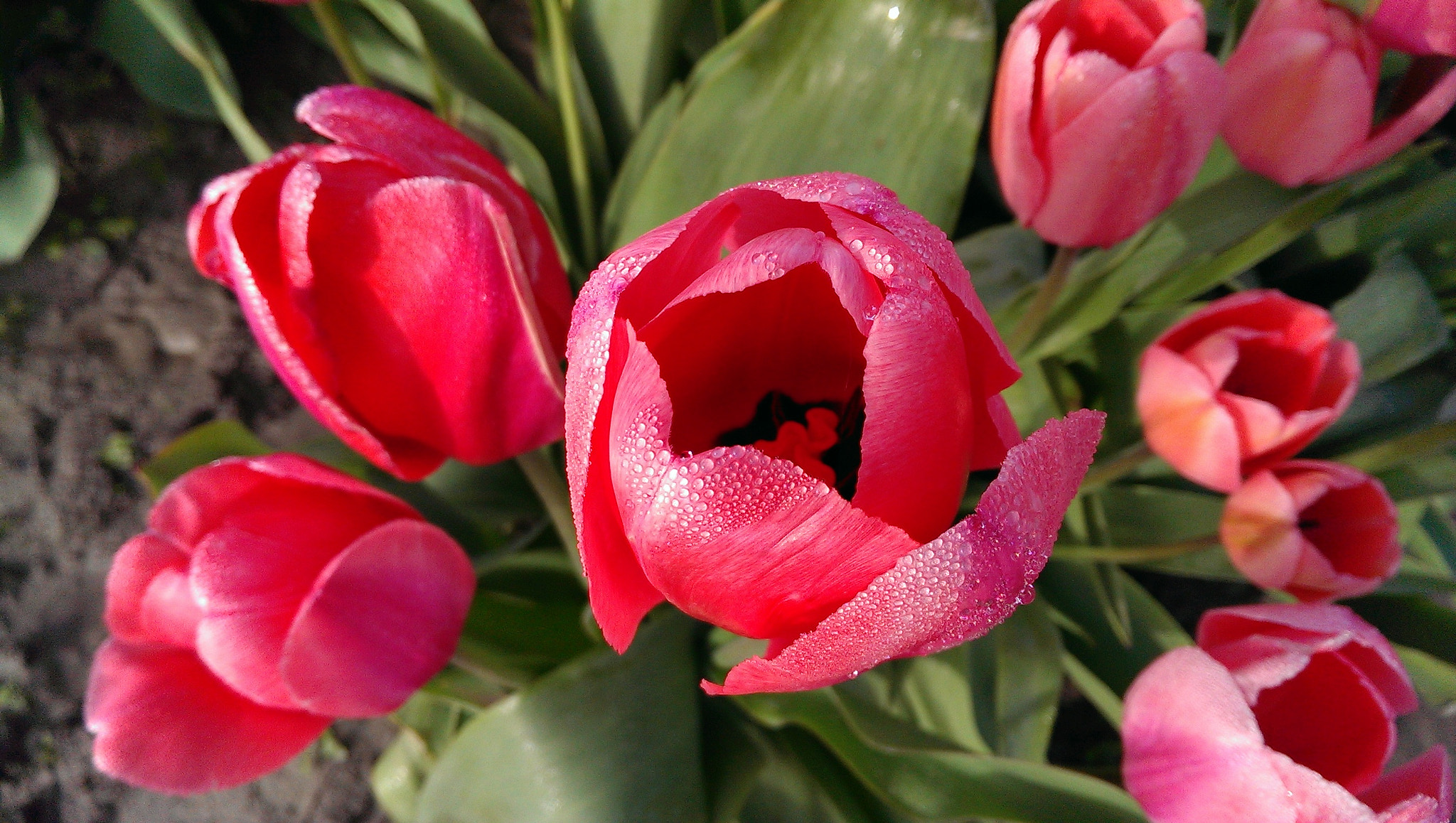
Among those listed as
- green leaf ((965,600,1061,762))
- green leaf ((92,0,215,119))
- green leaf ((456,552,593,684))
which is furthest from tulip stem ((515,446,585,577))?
green leaf ((92,0,215,119))

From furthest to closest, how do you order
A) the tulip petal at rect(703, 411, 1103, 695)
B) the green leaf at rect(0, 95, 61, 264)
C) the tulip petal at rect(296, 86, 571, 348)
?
the green leaf at rect(0, 95, 61, 264)
the tulip petal at rect(296, 86, 571, 348)
the tulip petal at rect(703, 411, 1103, 695)

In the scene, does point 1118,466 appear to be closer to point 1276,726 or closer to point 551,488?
point 1276,726

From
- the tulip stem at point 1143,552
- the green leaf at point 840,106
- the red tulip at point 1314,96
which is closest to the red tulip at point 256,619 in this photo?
the green leaf at point 840,106

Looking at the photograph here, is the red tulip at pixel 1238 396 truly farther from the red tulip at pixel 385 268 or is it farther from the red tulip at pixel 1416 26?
the red tulip at pixel 385 268

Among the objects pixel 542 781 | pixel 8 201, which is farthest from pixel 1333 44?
pixel 8 201

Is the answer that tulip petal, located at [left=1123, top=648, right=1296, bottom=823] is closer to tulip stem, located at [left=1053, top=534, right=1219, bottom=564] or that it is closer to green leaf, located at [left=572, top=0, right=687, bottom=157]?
tulip stem, located at [left=1053, top=534, right=1219, bottom=564]

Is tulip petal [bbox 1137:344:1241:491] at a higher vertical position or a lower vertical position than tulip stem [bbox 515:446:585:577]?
higher
